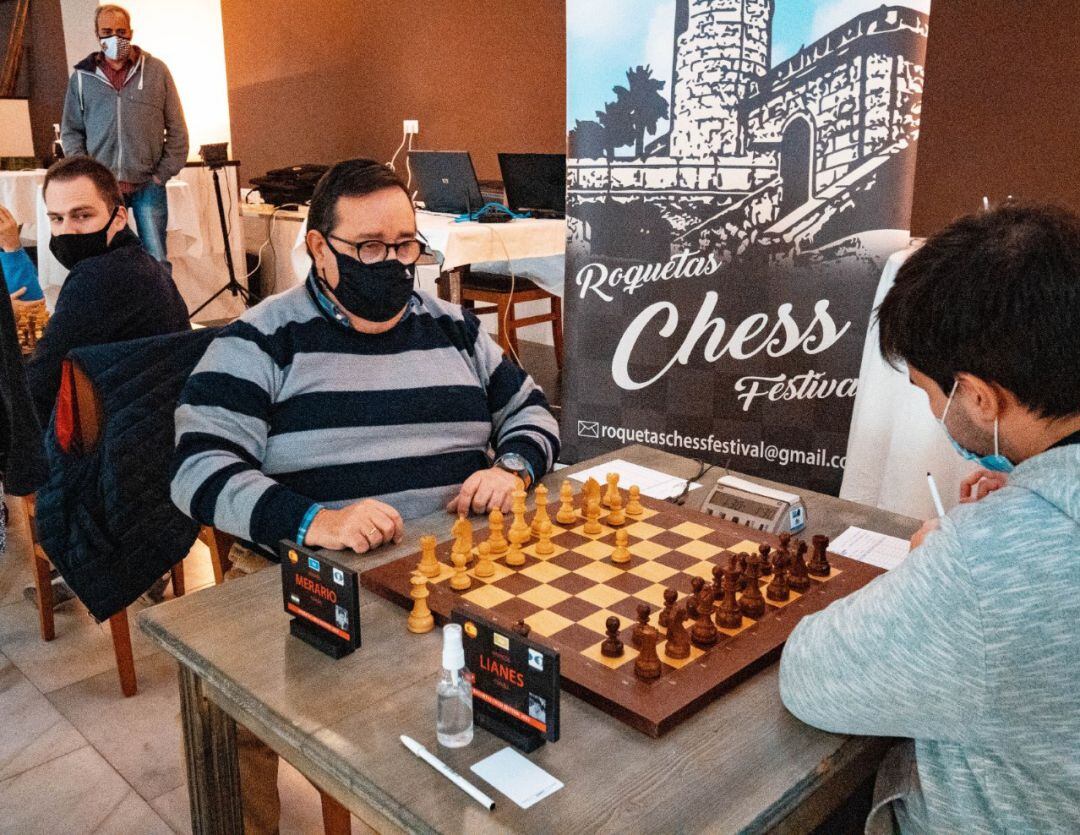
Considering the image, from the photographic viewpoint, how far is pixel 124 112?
5188 millimetres

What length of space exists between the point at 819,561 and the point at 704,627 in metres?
0.29

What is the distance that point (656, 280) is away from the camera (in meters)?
2.87

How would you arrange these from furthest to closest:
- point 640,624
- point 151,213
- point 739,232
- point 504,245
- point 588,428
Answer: point 151,213 → point 504,245 → point 588,428 → point 739,232 → point 640,624

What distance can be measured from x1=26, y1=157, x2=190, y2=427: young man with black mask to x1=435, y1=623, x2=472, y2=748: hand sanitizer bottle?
193cm

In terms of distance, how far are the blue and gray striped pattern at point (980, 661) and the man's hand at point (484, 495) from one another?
75 centimetres

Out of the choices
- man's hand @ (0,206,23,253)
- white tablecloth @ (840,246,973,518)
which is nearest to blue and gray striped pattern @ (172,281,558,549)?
white tablecloth @ (840,246,973,518)

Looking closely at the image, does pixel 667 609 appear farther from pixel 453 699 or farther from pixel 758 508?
pixel 758 508

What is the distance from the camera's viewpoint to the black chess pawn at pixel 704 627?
3.71 ft

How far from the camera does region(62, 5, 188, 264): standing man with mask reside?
16.9ft

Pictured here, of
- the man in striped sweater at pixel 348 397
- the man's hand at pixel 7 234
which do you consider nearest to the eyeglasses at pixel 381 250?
the man in striped sweater at pixel 348 397

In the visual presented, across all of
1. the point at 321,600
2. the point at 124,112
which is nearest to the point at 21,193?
the point at 124,112

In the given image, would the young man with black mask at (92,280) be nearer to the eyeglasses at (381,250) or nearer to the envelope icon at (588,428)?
the eyeglasses at (381,250)

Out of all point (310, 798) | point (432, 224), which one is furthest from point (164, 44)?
point (310, 798)

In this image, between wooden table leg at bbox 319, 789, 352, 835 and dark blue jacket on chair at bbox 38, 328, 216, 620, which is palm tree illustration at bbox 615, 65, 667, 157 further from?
wooden table leg at bbox 319, 789, 352, 835
